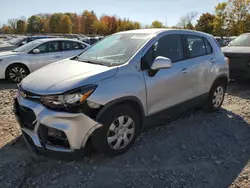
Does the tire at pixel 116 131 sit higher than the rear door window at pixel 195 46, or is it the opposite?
the rear door window at pixel 195 46

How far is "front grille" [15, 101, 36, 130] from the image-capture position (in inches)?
116

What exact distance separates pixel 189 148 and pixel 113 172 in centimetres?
126

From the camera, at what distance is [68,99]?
2.82 m

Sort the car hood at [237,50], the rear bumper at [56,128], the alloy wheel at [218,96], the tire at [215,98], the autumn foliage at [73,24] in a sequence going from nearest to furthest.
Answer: the rear bumper at [56,128] < the tire at [215,98] < the alloy wheel at [218,96] < the car hood at [237,50] < the autumn foliage at [73,24]

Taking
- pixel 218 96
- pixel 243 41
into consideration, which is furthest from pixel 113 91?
pixel 243 41

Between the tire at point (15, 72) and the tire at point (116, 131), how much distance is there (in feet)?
19.0

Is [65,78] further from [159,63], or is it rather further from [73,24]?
[73,24]

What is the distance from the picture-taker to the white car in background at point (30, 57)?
7789 mm

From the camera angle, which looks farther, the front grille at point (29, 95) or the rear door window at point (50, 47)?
the rear door window at point (50, 47)

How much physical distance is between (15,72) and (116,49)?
5205 mm

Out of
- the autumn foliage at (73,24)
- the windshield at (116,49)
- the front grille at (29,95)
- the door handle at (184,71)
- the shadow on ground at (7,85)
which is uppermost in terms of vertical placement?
the autumn foliage at (73,24)

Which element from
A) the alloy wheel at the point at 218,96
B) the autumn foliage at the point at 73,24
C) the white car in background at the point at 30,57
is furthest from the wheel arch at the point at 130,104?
the autumn foliage at the point at 73,24

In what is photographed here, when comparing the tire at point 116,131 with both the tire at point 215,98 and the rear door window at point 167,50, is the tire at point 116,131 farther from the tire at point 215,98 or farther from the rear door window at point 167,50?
the tire at point 215,98

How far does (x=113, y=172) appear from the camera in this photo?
3084 millimetres
